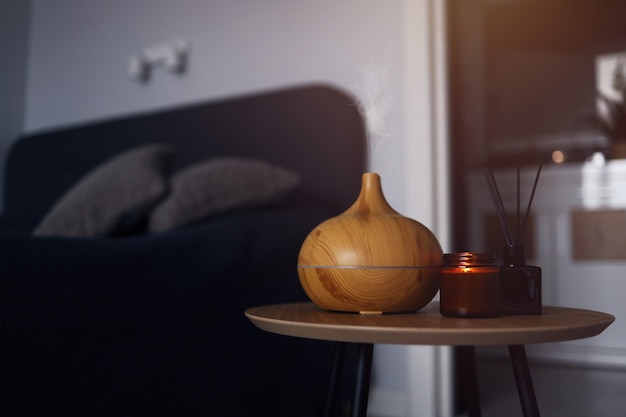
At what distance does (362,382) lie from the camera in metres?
0.85

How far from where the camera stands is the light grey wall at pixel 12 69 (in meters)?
3.13

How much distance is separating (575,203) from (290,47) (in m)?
1.53

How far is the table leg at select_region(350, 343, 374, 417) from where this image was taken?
83cm

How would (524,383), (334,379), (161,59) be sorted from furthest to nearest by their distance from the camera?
(161,59)
(334,379)
(524,383)

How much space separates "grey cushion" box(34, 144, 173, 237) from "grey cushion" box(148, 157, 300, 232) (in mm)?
48

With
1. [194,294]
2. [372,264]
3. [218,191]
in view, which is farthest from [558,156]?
[372,264]

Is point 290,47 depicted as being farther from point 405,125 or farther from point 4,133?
point 4,133

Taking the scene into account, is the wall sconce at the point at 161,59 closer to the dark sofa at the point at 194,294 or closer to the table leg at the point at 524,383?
the dark sofa at the point at 194,294

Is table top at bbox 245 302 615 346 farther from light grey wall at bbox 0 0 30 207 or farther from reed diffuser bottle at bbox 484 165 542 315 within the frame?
light grey wall at bbox 0 0 30 207

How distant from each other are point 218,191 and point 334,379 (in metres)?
0.78

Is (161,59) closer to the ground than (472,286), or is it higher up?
higher up

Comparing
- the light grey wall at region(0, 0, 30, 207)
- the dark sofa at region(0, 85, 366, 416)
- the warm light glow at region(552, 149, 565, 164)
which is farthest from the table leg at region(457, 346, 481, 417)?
the warm light glow at region(552, 149, 565, 164)

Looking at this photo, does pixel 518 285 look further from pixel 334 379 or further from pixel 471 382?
pixel 334 379

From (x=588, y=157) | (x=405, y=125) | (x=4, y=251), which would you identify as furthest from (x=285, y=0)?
(x=588, y=157)
